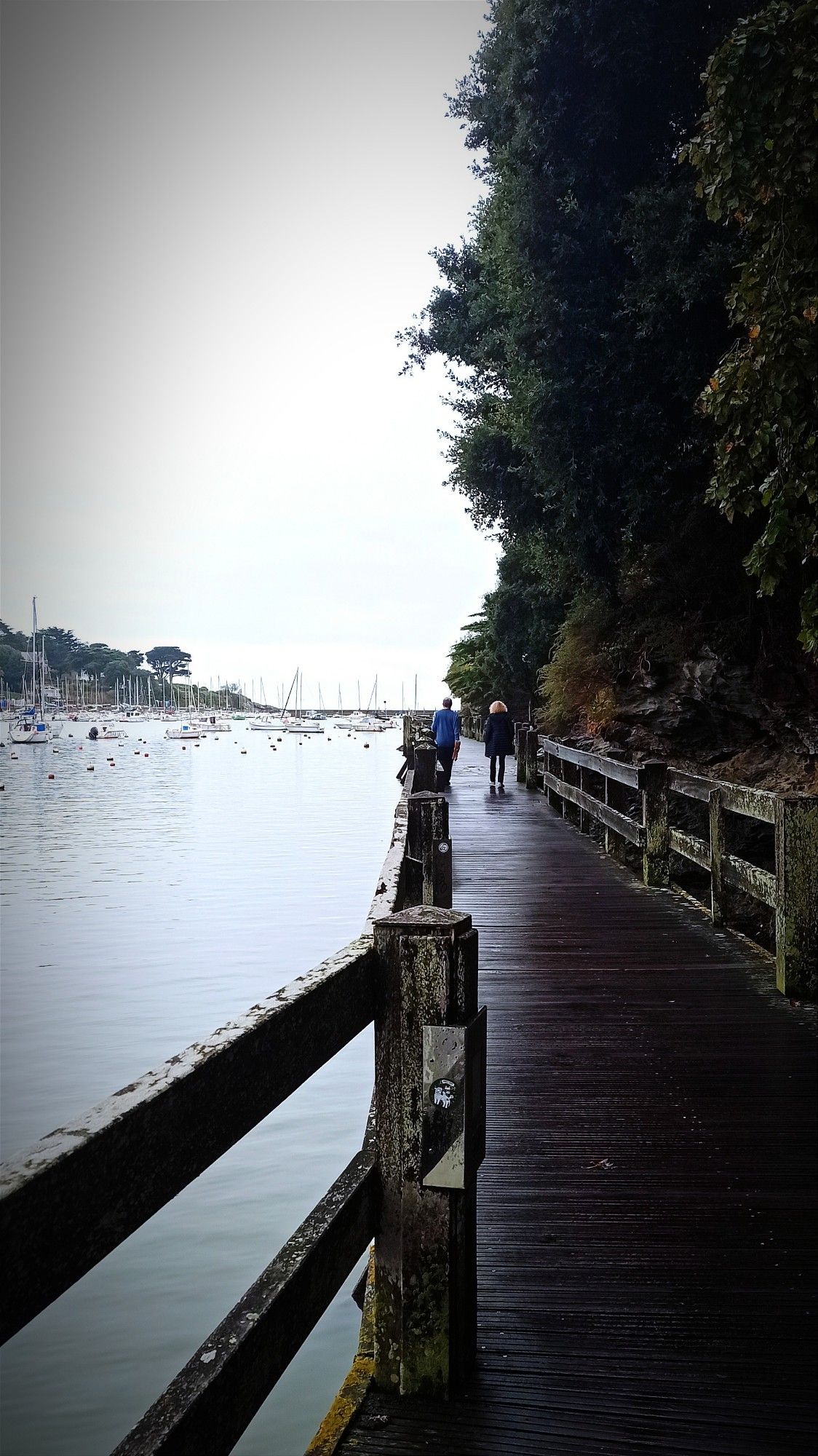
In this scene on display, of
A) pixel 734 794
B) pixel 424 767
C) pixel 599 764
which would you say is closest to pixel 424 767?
pixel 424 767

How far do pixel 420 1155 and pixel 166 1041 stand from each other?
471 inches

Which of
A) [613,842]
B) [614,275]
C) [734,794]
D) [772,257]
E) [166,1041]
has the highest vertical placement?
[614,275]

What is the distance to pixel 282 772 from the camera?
76125 millimetres

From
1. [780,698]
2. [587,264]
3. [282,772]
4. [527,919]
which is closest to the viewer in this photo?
[527,919]

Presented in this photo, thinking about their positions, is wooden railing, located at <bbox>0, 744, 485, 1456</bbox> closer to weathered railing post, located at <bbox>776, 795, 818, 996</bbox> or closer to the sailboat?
weathered railing post, located at <bbox>776, 795, 818, 996</bbox>

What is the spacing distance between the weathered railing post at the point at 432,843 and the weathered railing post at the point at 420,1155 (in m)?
5.27

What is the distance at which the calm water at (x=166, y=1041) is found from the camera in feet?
21.7

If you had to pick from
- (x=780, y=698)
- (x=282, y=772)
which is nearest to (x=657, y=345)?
(x=780, y=698)

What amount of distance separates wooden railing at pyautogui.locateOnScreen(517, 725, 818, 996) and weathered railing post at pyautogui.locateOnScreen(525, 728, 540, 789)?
334 inches

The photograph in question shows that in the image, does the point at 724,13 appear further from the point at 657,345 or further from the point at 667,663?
the point at 667,663

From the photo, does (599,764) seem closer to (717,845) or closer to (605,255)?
(717,845)

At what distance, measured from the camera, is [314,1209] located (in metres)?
2.59

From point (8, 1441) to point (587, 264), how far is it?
14.5 metres

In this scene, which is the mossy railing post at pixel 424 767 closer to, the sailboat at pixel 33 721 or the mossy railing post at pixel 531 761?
the mossy railing post at pixel 531 761
